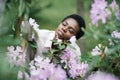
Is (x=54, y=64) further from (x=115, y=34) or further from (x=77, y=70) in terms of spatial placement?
(x=115, y=34)

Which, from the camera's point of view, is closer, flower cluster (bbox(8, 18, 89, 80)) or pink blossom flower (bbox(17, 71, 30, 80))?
pink blossom flower (bbox(17, 71, 30, 80))

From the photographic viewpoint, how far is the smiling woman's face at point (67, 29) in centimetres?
281

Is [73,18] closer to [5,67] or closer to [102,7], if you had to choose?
[102,7]

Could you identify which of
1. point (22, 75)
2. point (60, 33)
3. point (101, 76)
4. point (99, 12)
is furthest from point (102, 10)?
point (60, 33)

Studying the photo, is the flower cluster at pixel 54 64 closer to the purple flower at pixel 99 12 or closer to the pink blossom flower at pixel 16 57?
the pink blossom flower at pixel 16 57

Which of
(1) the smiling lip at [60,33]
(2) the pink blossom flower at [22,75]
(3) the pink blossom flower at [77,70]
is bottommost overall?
(2) the pink blossom flower at [22,75]

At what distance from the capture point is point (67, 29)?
9.48 feet

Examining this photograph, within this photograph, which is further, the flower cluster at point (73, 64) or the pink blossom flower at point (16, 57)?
the flower cluster at point (73, 64)

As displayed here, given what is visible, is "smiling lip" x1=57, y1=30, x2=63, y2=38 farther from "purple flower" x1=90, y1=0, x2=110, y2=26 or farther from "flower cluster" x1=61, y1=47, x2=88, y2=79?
"purple flower" x1=90, y1=0, x2=110, y2=26

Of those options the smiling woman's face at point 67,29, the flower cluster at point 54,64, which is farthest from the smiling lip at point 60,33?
the flower cluster at point 54,64

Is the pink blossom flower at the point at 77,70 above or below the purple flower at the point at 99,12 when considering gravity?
above

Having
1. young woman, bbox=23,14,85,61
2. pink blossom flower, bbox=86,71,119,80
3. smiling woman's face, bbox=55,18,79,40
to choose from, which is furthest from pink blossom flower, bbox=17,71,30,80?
smiling woman's face, bbox=55,18,79,40

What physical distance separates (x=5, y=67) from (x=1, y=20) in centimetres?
18

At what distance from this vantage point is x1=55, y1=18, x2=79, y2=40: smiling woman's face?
9.23 feet
